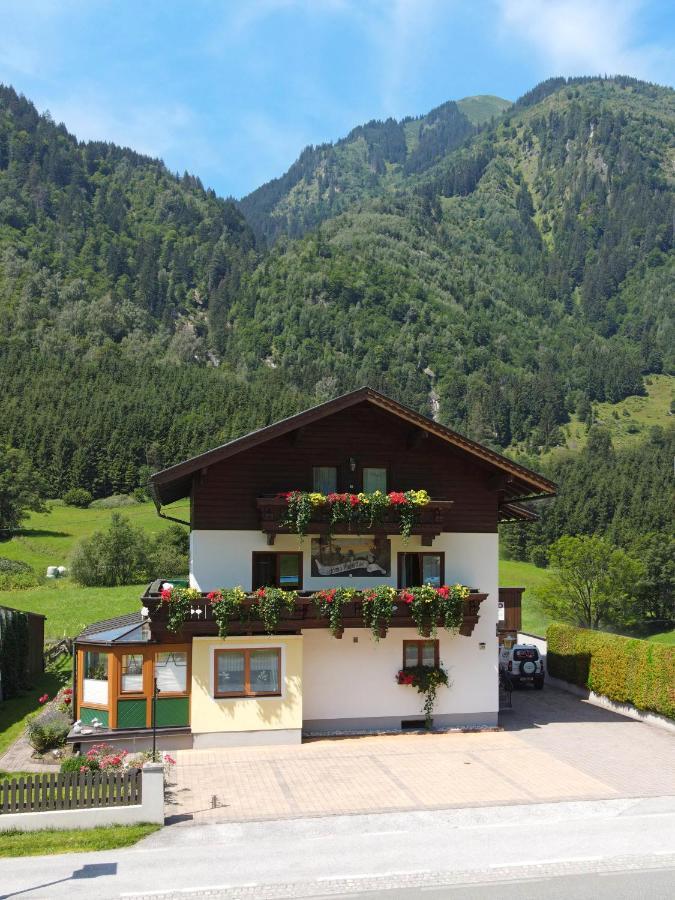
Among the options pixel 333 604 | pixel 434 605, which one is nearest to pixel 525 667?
pixel 434 605

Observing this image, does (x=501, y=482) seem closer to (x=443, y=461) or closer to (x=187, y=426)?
(x=443, y=461)

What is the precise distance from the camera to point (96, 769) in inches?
715

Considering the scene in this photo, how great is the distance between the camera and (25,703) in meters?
29.4

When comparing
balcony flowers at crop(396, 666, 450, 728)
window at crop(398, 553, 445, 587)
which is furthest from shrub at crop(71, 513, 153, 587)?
balcony flowers at crop(396, 666, 450, 728)

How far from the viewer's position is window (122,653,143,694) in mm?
22969

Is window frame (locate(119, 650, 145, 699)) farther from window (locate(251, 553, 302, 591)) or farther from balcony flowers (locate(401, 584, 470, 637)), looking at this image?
balcony flowers (locate(401, 584, 470, 637))

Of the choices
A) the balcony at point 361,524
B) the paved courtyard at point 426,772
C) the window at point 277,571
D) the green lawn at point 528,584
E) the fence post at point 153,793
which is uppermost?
the balcony at point 361,524

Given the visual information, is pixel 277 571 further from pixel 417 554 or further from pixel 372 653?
pixel 417 554

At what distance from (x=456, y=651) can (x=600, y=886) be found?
41.2 feet

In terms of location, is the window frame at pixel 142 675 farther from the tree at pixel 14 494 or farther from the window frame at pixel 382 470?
the tree at pixel 14 494

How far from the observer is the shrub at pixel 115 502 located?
407ft

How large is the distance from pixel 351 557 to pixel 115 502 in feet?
346

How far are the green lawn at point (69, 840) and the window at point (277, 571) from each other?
31.4ft

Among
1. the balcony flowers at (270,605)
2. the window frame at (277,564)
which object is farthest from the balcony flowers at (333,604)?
the window frame at (277,564)
